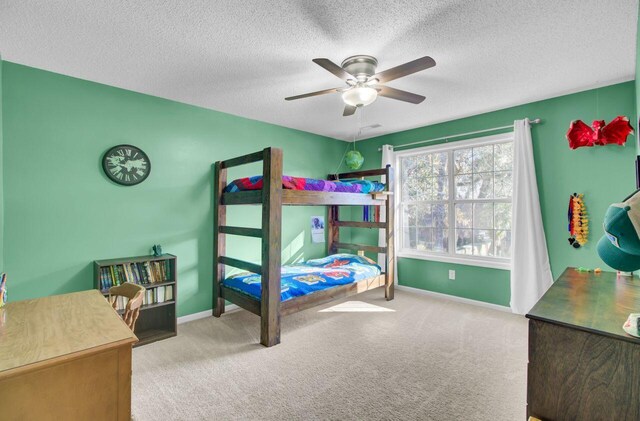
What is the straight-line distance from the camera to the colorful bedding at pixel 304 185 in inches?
118

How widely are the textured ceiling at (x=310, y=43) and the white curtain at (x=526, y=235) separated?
1.92ft

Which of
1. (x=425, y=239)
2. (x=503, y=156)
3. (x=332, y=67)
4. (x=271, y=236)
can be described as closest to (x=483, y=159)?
(x=503, y=156)

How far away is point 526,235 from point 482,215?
0.63 metres

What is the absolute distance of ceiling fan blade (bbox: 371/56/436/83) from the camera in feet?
6.02

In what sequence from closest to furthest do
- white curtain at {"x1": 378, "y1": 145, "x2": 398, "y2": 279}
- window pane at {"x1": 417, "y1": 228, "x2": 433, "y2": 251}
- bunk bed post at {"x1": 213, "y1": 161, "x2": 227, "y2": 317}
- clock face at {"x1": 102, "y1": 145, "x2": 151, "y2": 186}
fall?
clock face at {"x1": 102, "y1": 145, "x2": 151, "y2": 186} → bunk bed post at {"x1": 213, "y1": 161, "x2": 227, "y2": 317} → window pane at {"x1": 417, "y1": 228, "x2": 433, "y2": 251} → white curtain at {"x1": 378, "y1": 145, "x2": 398, "y2": 279}

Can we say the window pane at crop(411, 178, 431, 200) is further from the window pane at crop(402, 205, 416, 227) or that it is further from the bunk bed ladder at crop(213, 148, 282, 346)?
the bunk bed ladder at crop(213, 148, 282, 346)

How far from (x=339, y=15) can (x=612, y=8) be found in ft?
5.23

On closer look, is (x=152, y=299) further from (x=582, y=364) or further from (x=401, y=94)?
(x=582, y=364)

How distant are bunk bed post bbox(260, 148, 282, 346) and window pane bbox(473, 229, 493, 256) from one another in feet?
8.74

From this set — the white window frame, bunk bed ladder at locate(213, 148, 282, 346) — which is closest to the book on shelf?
bunk bed ladder at locate(213, 148, 282, 346)

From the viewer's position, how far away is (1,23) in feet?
6.32

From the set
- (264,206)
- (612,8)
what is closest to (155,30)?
(264,206)

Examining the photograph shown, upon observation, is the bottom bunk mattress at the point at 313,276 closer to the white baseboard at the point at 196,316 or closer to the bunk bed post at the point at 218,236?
the bunk bed post at the point at 218,236

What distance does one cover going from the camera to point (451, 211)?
13.6 ft
